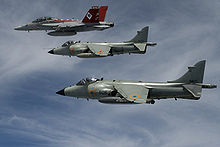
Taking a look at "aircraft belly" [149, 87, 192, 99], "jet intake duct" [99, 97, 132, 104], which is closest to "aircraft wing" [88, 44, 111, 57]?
"aircraft belly" [149, 87, 192, 99]

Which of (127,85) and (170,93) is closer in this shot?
(170,93)

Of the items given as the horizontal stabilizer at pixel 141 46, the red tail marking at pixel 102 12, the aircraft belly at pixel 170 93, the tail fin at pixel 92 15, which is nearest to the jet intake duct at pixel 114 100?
the aircraft belly at pixel 170 93

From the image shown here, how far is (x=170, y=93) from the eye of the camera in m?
34.6

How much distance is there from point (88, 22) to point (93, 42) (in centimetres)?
840

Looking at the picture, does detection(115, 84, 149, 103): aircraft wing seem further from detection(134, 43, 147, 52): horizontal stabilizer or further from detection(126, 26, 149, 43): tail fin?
detection(126, 26, 149, 43): tail fin

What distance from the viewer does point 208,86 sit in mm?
33344

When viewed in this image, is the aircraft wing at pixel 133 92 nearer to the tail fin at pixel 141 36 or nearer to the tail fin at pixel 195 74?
the tail fin at pixel 195 74

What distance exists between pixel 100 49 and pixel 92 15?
1184 cm

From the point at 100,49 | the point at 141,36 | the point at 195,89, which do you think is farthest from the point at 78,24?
the point at 195,89

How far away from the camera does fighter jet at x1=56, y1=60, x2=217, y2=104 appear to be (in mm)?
33188

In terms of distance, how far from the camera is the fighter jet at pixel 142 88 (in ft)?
109

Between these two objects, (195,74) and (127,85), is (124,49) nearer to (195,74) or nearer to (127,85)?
(127,85)

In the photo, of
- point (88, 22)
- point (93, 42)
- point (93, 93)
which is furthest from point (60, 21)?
point (93, 93)

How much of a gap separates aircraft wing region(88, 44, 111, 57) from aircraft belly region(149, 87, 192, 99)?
1300 centimetres
